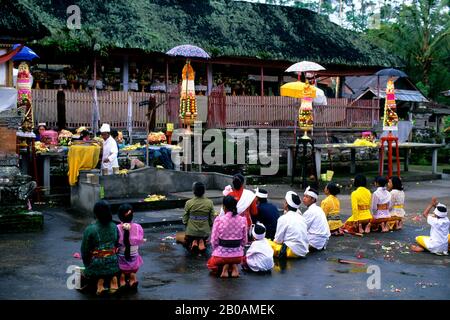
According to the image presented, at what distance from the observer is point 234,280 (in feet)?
29.4

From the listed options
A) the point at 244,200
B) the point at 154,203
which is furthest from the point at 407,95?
the point at 244,200

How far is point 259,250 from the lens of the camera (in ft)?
30.7

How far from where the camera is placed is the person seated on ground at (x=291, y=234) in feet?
33.7

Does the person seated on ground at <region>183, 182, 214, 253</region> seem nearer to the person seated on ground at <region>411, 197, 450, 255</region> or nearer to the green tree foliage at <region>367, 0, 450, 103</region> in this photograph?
the person seated on ground at <region>411, 197, 450, 255</region>

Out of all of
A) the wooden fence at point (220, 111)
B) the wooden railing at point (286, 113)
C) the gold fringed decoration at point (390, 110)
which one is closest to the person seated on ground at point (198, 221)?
the wooden fence at point (220, 111)

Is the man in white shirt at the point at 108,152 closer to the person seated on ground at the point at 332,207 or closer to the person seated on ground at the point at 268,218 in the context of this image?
the person seated on ground at the point at 268,218

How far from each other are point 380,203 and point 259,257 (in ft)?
14.9

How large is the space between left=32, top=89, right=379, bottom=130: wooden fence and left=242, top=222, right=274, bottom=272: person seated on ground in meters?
8.44

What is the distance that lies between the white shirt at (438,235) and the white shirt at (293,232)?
7.57ft

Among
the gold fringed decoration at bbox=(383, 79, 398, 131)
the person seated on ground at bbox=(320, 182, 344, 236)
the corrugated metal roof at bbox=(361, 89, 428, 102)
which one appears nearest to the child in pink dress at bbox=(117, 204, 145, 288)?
the person seated on ground at bbox=(320, 182, 344, 236)

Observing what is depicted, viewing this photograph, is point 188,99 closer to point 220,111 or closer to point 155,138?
point 155,138

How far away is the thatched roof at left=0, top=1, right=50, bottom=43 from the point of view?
1232cm

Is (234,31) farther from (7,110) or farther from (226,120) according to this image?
(7,110)

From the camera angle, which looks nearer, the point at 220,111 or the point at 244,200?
the point at 244,200
